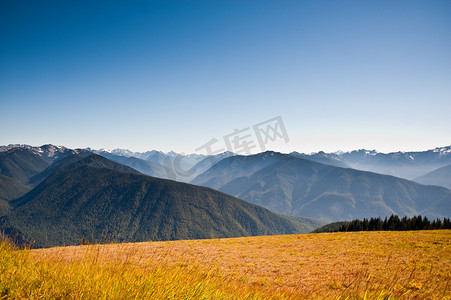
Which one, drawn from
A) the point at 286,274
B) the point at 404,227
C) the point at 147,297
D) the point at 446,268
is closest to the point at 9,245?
the point at 147,297

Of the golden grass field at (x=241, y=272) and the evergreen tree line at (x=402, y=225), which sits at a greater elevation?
the golden grass field at (x=241, y=272)

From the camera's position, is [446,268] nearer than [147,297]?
No

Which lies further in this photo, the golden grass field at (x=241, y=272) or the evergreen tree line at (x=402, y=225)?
the evergreen tree line at (x=402, y=225)

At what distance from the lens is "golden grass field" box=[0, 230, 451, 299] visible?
3287mm

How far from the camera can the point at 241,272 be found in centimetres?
1118

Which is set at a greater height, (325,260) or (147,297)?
(147,297)

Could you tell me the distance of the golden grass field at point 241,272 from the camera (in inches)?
129

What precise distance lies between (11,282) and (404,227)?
55.7 m

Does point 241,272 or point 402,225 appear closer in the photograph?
point 241,272

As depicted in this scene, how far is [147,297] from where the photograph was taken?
10.2ft

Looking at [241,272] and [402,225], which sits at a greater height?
[241,272]

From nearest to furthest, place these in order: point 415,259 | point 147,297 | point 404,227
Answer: point 147,297 → point 415,259 → point 404,227

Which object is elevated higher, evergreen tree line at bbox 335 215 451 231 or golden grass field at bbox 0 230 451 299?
golden grass field at bbox 0 230 451 299

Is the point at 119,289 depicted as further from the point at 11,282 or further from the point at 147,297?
the point at 11,282
